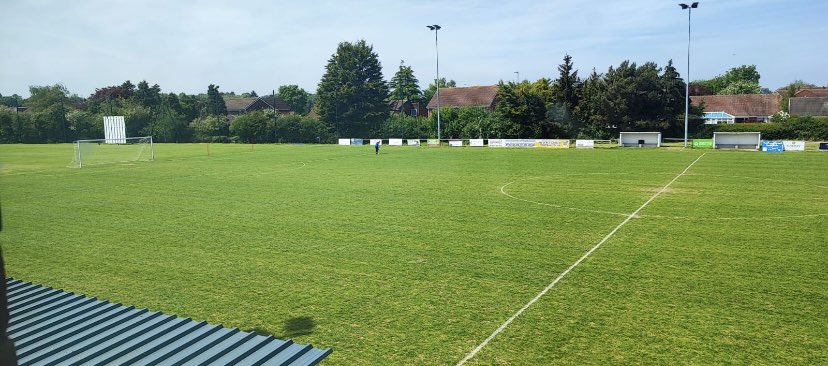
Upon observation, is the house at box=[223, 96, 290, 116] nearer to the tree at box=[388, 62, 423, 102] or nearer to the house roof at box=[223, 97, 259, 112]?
the house roof at box=[223, 97, 259, 112]

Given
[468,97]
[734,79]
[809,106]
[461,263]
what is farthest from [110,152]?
[734,79]

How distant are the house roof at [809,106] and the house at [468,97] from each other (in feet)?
136

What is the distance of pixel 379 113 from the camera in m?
76.8

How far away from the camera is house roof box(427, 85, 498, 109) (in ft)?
270

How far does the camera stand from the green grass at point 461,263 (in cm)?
809

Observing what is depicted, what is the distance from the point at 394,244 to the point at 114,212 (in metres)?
11.0

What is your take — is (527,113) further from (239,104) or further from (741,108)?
(239,104)

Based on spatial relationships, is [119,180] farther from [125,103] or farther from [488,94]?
[125,103]

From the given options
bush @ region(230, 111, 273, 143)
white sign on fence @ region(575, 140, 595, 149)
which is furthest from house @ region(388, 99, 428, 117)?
white sign on fence @ region(575, 140, 595, 149)

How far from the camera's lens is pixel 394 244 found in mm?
13617

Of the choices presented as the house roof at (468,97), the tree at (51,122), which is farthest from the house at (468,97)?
the tree at (51,122)

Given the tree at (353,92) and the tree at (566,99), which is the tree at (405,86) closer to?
the tree at (353,92)

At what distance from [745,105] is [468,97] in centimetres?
4088

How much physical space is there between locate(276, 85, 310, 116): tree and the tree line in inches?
720
